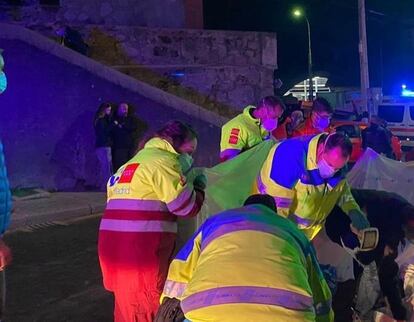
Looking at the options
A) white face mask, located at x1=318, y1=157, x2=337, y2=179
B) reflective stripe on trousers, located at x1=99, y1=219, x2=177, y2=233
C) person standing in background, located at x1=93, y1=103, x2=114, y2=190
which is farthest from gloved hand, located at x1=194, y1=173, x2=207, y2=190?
person standing in background, located at x1=93, y1=103, x2=114, y2=190

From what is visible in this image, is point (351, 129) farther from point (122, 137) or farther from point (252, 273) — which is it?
point (252, 273)

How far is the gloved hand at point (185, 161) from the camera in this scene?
12.2 ft

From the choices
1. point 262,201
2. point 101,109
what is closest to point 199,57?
point 101,109

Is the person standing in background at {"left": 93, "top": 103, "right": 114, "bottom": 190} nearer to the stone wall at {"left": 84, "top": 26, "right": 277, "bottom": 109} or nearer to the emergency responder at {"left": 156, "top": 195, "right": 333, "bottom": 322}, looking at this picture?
the stone wall at {"left": 84, "top": 26, "right": 277, "bottom": 109}

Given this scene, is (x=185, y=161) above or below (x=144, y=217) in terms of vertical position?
above

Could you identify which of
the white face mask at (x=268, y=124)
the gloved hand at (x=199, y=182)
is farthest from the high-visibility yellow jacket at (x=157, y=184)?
the white face mask at (x=268, y=124)

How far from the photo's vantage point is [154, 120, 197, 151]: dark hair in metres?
3.71

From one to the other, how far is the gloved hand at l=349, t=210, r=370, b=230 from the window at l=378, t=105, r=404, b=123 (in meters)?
17.1

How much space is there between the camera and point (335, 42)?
120 ft

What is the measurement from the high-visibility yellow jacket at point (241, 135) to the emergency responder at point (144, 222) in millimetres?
2967

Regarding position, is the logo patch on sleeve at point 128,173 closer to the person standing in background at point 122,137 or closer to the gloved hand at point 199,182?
the gloved hand at point 199,182

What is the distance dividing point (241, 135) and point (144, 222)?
3.28 metres

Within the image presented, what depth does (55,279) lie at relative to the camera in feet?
20.8

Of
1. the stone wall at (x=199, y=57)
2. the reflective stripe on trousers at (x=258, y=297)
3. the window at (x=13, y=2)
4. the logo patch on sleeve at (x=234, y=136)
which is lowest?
the reflective stripe on trousers at (x=258, y=297)
